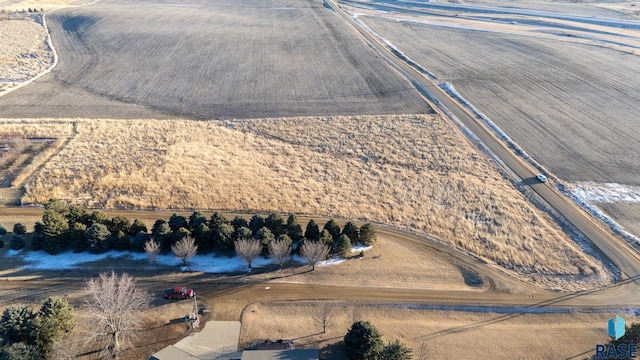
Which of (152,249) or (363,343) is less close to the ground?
(152,249)

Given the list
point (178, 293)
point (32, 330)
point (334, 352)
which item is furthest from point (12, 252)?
point (334, 352)

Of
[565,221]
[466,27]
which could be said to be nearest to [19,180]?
[565,221]

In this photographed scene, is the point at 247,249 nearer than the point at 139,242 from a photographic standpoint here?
Yes

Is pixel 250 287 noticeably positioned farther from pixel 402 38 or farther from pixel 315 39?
pixel 402 38

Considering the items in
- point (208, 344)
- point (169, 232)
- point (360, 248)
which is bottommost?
point (208, 344)

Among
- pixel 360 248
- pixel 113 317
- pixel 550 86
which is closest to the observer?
pixel 113 317

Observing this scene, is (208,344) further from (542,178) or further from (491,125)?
(491,125)

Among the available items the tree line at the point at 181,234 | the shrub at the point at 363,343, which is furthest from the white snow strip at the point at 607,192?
the shrub at the point at 363,343
